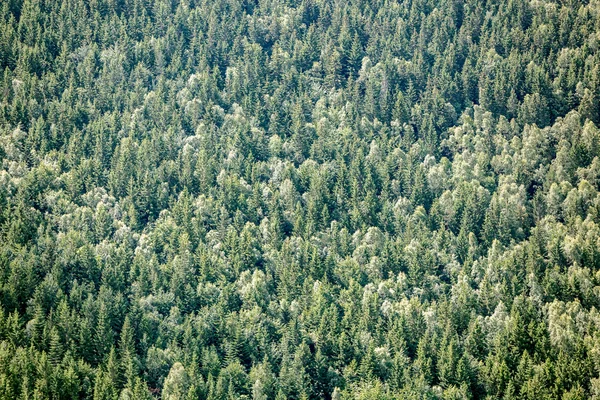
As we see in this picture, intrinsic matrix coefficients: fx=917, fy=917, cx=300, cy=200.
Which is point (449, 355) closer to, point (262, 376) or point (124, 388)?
point (262, 376)

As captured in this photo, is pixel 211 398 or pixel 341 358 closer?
pixel 211 398

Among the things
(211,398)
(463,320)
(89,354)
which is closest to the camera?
(211,398)

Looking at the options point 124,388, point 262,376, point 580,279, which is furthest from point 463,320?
point 124,388

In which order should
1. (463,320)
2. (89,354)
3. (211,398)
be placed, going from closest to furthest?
(211,398), (89,354), (463,320)

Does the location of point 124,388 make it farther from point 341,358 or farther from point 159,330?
point 341,358

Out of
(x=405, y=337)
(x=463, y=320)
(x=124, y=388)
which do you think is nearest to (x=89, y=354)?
(x=124, y=388)

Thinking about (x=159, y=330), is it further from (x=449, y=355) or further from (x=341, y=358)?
(x=449, y=355)

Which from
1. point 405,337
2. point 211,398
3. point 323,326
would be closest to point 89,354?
point 211,398
